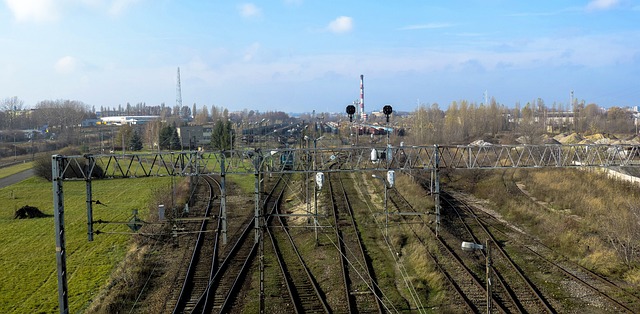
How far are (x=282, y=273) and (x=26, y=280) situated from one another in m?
8.37

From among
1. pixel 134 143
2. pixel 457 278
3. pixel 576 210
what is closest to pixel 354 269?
pixel 457 278

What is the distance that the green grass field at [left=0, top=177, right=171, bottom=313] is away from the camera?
587 inches

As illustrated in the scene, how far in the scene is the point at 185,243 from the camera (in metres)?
19.7

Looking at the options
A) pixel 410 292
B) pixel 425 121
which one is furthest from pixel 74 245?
pixel 425 121

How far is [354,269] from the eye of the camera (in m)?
14.7

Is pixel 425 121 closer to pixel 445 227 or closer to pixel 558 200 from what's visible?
pixel 558 200

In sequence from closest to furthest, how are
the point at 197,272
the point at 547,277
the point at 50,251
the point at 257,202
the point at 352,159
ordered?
1. the point at 257,202
2. the point at 547,277
3. the point at 197,272
4. the point at 50,251
5. the point at 352,159

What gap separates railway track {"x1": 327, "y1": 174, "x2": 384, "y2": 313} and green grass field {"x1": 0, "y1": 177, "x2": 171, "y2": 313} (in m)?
7.13

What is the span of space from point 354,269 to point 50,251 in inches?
505

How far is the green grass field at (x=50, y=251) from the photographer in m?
14.9

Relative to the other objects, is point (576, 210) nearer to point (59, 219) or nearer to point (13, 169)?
point (59, 219)

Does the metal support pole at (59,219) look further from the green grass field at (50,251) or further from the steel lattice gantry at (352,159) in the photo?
the green grass field at (50,251)

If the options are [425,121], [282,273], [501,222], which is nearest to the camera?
[282,273]

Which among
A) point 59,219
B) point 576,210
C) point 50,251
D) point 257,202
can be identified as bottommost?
point 50,251
